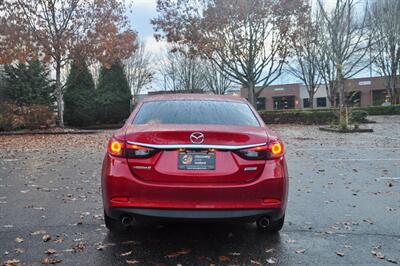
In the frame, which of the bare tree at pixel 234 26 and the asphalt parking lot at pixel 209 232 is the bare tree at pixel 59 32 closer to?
the bare tree at pixel 234 26

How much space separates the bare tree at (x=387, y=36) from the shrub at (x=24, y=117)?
25.2 m

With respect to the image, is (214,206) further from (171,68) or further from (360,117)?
(171,68)

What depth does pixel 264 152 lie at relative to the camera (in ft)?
12.4

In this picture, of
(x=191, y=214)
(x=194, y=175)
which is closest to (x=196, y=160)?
(x=194, y=175)

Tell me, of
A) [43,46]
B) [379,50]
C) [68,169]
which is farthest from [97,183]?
[379,50]

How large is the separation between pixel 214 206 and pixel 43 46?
72.7ft

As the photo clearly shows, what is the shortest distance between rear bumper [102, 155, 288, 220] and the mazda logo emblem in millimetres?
378

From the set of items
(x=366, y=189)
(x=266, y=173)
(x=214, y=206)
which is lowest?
(x=366, y=189)

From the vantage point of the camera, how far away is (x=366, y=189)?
672 centimetres

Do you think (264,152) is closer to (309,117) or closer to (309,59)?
(309,117)

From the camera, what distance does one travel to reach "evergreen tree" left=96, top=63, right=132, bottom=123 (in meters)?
33.5

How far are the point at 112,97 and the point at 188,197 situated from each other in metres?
31.0

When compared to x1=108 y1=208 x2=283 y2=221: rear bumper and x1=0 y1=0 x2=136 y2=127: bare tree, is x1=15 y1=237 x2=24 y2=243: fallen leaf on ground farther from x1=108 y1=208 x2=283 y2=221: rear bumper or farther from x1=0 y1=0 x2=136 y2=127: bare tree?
x1=0 y1=0 x2=136 y2=127: bare tree

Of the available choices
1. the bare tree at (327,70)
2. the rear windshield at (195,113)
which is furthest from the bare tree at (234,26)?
the rear windshield at (195,113)
